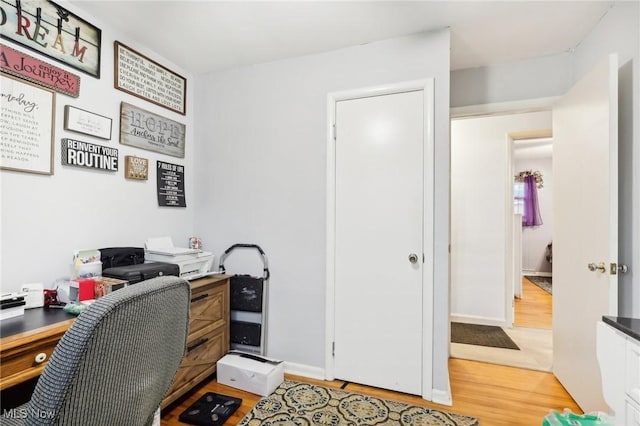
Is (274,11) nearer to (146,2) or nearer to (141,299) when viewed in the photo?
(146,2)

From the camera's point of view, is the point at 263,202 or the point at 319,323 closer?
the point at 319,323

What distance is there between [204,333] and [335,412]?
102 cm

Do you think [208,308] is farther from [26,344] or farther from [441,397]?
[441,397]

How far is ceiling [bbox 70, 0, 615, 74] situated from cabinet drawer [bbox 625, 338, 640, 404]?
1.85 metres

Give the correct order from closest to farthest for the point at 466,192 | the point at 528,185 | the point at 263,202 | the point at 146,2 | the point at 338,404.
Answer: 1. the point at 146,2
2. the point at 338,404
3. the point at 263,202
4. the point at 466,192
5. the point at 528,185

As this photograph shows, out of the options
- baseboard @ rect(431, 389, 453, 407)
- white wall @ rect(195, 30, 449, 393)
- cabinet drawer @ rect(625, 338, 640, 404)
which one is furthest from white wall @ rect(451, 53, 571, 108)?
baseboard @ rect(431, 389, 453, 407)

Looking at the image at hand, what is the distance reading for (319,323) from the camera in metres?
2.52

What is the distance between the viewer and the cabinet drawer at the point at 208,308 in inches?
88.0

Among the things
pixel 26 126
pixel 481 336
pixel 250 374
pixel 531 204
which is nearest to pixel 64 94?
pixel 26 126

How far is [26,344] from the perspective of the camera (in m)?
1.20

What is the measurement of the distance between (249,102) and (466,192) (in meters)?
2.70

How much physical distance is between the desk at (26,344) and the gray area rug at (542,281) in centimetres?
646

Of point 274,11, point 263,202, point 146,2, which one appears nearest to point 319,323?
point 263,202

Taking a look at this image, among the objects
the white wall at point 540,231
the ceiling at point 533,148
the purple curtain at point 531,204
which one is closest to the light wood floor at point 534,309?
the white wall at point 540,231
